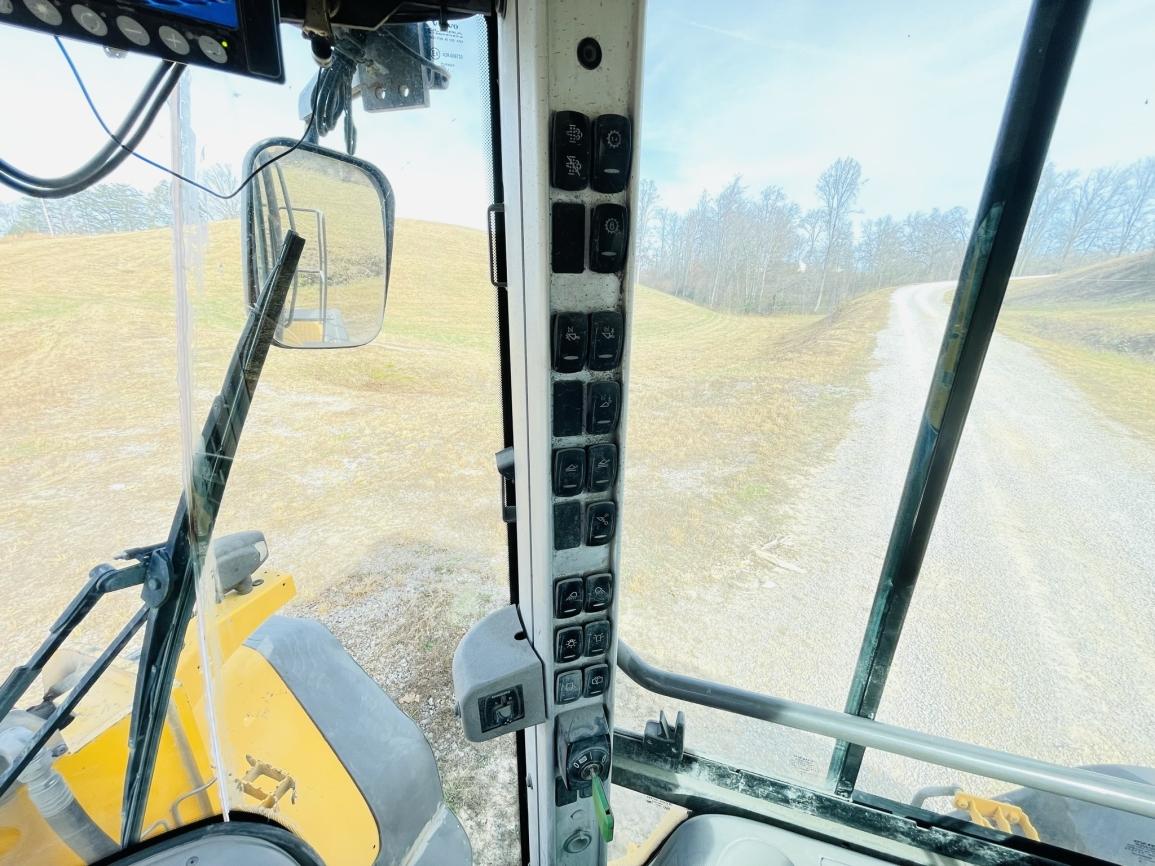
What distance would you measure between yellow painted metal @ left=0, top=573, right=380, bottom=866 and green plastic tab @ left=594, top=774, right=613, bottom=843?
436 mm

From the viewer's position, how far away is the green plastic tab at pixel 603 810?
0.84 meters

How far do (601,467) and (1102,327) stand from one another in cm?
82

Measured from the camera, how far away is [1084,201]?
0.69 metres

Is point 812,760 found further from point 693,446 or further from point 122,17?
point 122,17

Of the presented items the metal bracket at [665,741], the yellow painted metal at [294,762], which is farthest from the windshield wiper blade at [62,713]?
the metal bracket at [665,741]

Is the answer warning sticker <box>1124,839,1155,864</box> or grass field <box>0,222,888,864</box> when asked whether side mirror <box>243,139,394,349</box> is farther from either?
warning sticker <box>1124,839,1155,864</box>

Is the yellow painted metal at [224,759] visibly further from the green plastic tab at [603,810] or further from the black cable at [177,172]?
the black cable at [177,172]

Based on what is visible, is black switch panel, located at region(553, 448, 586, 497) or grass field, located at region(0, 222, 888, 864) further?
black switch panel, located at region(553, 448, 586, 497)

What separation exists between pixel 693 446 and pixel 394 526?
771mm

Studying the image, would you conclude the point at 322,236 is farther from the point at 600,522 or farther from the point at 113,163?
the point at 600,522

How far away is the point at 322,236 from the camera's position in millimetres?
606

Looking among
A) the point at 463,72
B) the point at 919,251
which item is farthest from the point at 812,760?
the point at 463,72

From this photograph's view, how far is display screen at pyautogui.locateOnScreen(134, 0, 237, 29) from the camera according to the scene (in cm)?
37

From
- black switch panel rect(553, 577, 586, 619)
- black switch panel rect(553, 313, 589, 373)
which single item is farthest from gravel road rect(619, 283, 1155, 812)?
black switch panel rect(553, 313, 589, 373)
